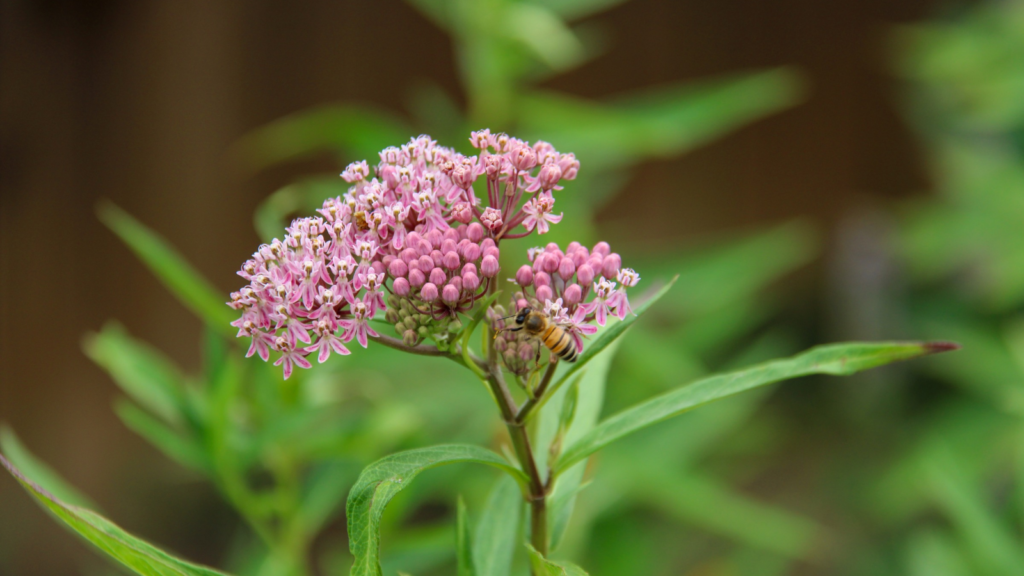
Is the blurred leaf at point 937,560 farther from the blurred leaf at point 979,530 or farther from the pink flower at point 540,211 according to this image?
the pink flower at point 540,211

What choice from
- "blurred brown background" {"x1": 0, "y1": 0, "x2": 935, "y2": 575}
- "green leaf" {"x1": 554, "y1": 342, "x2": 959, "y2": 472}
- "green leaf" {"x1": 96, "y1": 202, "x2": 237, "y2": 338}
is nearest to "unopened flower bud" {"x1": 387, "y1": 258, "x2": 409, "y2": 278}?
"green leaf" {"x1": 554, "y1": 342, "x2": 959, "y2": 472}

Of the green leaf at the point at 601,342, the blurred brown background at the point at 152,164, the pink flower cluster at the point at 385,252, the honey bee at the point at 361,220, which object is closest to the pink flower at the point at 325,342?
the pink flower cluster at the point at 385,252

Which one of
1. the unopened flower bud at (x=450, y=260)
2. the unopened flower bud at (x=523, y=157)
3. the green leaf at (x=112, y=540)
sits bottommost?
the green leaf at (x=112, y=540)

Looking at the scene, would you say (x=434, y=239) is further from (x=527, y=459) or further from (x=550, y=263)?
(x=527, y=459)

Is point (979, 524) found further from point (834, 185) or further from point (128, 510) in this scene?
point (128, 510)

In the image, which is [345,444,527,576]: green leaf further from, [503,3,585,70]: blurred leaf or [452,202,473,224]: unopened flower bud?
[503,3,585,70]: blurred leaf
